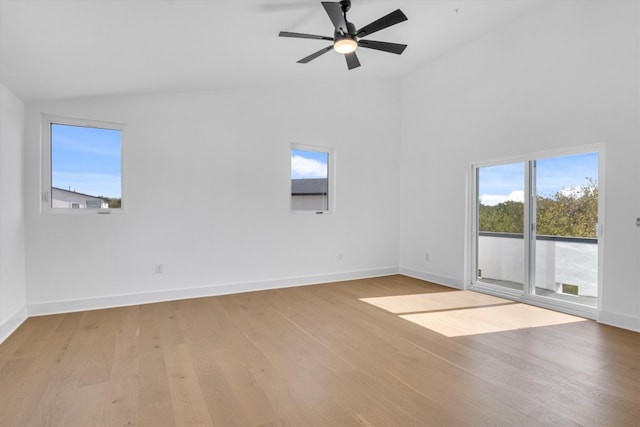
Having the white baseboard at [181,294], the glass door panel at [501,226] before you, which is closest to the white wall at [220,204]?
the white baseboard at [181,294]

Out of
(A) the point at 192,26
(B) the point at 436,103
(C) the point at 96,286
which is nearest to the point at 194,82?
(A) the point at 192,26

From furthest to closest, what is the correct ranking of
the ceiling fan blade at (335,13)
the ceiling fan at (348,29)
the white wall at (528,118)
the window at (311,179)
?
the window at (311,179) → the white wall at (528,118) → the ceiling fan at (348,29) → the ceiling fan blade at (335,13)

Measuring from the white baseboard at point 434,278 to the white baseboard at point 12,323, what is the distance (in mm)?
5269

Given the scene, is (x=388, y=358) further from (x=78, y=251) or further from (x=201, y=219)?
(x=78, y=251)

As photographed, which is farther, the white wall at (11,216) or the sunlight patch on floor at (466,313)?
the sunlight patch on floor at (466,313)

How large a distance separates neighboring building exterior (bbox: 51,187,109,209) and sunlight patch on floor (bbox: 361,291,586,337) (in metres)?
3.50

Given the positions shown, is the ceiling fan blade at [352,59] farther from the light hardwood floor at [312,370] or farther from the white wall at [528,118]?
the light hardwood floor at [312,370]

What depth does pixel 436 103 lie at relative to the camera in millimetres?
5516

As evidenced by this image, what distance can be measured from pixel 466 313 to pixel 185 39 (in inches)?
157

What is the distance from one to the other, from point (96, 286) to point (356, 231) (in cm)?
378

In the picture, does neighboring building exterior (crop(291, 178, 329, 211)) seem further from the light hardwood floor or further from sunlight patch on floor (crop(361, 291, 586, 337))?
the light hardwood floor

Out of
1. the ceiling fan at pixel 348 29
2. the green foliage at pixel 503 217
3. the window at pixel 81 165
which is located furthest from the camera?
the green foliage at pixel 503 217

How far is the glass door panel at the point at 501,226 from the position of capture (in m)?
4.48

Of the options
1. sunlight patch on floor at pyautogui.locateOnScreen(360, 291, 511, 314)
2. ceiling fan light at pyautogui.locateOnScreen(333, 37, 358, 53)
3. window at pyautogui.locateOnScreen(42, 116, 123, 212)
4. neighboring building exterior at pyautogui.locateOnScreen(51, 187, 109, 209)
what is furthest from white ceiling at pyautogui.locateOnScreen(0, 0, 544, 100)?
sunlight patch on floor at pyautogui.locateOnScreen(360, 291, 511, 314)
